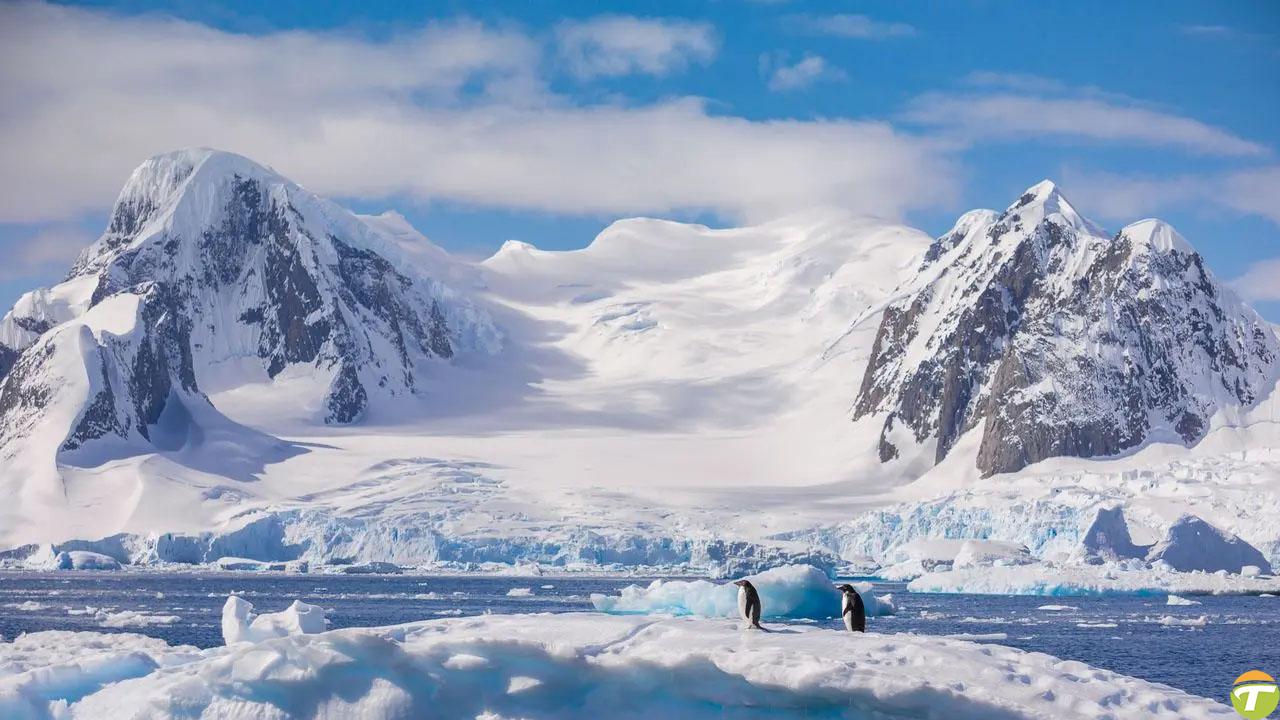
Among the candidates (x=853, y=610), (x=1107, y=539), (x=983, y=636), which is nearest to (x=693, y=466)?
(x=1107, y=539)

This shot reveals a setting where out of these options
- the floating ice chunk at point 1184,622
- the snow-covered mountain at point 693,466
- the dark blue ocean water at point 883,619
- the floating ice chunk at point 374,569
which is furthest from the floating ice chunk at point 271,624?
the floating ice chunk at point 374,569

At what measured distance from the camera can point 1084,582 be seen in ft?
294

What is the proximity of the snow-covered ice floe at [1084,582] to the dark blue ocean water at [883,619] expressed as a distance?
85cm

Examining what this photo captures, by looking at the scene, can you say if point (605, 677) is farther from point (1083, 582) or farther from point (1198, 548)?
point (1198, 548)

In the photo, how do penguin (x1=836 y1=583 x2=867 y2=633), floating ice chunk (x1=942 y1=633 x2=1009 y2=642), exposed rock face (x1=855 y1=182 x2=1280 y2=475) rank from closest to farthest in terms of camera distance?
1. penguin (x1=836 y1=583 x2=867 y2=633)
2. floating ice chunk (x1=942 y1=633 x2=1009 y2=642)
3. exposed rock face (x1=855 y1=182 x2=1280 y2=475)

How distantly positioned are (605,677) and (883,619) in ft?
142

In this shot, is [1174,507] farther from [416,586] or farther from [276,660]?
[276,660]

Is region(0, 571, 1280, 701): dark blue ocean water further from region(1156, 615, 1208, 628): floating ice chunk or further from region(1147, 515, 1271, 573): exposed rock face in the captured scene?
region(1147, 515, 1271, 573): exposed rock face

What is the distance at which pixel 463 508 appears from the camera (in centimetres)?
13875

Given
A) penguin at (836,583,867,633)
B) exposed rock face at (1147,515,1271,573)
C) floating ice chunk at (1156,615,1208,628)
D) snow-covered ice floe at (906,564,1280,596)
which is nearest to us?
penguin at (836,583,867,633)

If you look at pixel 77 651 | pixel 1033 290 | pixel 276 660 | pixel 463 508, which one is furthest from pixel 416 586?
pixel 1033 290

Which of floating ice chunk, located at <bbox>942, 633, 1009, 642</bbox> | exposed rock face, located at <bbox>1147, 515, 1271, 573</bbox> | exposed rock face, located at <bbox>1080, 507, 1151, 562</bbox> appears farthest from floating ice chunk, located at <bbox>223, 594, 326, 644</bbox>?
exposed rock face, located at <bbox>1080, 507, 1151, 562</bbox>

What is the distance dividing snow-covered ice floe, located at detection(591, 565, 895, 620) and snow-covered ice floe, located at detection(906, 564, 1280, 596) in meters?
32.5

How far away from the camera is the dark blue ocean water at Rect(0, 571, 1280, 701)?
173 feet
